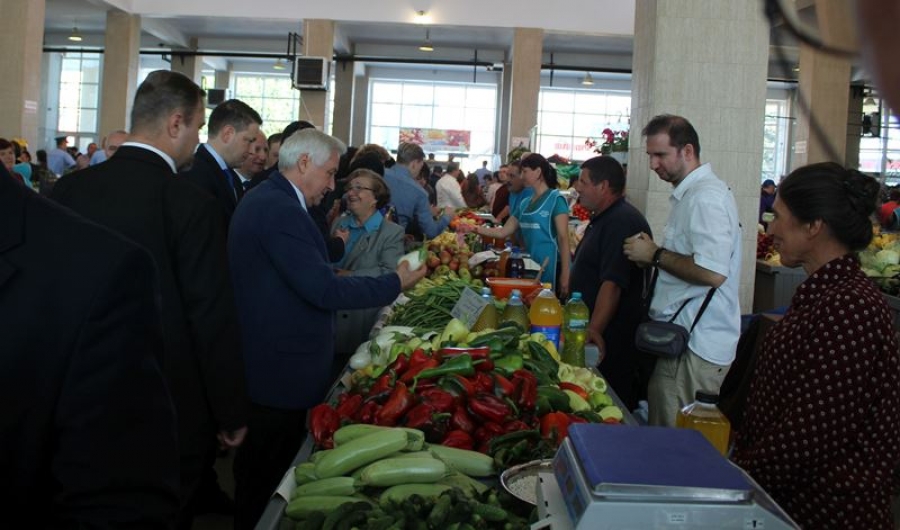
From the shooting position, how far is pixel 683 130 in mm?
3746

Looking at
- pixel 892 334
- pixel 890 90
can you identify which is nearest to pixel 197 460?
pixel 892 334

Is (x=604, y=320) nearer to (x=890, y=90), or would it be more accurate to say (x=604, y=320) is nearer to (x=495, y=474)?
(x=495, y=474)

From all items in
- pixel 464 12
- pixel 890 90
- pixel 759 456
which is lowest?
pixel 759 456

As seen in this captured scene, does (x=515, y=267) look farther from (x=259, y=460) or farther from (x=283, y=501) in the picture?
(x=283, y=501)

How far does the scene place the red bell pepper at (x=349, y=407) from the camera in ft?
8.30

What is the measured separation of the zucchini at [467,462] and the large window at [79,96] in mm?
30145

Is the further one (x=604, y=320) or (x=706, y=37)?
(x=706, y=37)

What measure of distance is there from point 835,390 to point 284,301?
1.91 meters

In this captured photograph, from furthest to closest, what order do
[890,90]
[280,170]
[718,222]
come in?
[718,222], [280,170], [890,90]

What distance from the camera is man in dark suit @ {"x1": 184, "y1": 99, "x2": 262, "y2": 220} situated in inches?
156

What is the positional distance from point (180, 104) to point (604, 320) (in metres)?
2.27

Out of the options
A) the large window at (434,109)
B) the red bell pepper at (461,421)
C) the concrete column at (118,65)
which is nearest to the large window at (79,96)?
the large window at (434,109)

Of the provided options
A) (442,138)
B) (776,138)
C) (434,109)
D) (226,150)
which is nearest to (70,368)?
(226,150)

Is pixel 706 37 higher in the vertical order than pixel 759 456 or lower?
higher
